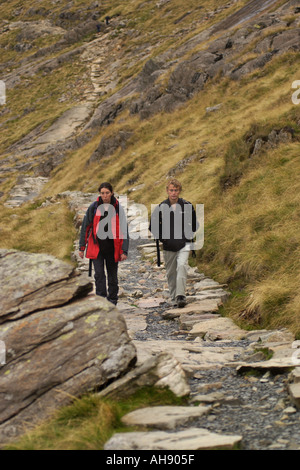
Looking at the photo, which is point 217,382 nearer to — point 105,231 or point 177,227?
point 105,231

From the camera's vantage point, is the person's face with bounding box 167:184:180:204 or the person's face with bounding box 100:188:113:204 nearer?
the person's face with bounding box 100:188:113:204

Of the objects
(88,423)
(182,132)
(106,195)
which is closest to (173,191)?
(106,195)

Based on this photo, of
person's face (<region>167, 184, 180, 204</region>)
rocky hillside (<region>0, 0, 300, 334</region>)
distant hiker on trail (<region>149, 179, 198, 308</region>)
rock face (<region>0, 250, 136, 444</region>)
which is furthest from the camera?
rocky hillside (<region>0, 0, 300, 334</region>)

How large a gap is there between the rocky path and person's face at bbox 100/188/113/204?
2517mm

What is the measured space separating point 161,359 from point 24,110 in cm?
6211

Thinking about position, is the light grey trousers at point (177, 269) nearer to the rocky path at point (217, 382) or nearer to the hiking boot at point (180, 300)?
the hiking boot at point (180, 300)

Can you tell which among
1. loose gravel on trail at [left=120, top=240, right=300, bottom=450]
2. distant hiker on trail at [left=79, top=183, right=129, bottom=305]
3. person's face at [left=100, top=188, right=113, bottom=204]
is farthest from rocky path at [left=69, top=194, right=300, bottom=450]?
person's face at [left=100, top=188, right=113, bottom=204]

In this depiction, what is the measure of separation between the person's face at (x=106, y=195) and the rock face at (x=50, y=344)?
238 centimetres

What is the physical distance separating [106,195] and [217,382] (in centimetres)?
406

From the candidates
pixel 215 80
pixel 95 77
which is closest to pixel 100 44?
pixel 95 77

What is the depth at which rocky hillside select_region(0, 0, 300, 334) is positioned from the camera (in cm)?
1122

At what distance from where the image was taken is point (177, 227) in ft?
33.5

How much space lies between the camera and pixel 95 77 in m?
63.1

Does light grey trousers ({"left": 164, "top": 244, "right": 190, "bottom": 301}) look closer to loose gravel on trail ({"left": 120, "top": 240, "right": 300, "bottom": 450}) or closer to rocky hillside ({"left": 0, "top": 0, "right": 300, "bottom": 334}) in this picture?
rocky hillside ({"left": 0, "top": 0, "right": 300, "bottom": 334})
